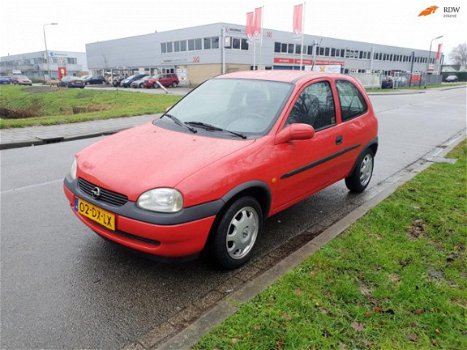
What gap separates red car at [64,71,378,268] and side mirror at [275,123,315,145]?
1 cm

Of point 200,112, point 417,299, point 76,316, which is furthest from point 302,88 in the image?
point 76,316

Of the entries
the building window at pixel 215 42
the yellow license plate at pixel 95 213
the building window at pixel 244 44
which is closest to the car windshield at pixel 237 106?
the yellow license plate at pixel 95 213

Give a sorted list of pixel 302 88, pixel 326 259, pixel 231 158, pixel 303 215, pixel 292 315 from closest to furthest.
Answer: pixel 292 315 < pixel 231 158 < pixel 326 259 < pixel 302 88 < pixel 303 215

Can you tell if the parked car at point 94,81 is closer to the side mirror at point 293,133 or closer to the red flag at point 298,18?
the red flag at point 298,18

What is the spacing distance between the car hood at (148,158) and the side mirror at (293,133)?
0.35 metres

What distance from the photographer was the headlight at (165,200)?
9.40 feet

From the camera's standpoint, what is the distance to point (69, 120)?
1338cm

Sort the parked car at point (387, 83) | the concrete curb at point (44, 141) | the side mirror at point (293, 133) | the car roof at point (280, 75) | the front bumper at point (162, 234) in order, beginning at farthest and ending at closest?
the parked car at point (387, 83) → the concrete curb at point (44, 141) → the car roof at point (280, 75) → the side mirror at point (293, 133) → the front bumper at point (162, 234)

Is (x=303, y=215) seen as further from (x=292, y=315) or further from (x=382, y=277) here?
(x=292, y=315)

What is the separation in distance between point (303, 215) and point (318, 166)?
860 millimetres

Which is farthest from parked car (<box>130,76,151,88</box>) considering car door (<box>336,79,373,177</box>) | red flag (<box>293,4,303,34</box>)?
car door (<box>336,79,373,177</box>)

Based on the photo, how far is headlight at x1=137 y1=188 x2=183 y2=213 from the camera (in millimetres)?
2865

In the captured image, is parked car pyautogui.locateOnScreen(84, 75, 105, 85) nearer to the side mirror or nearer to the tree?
the side mirror

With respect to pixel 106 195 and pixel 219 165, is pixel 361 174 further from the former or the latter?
pixel 106 195
